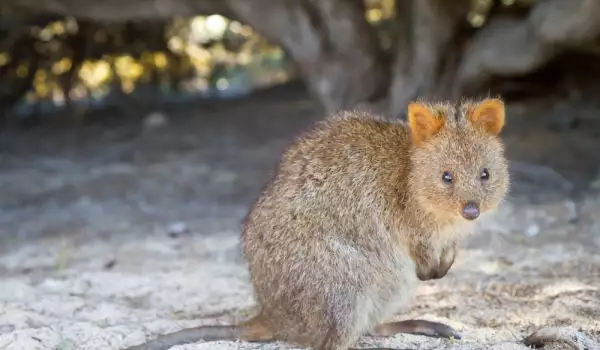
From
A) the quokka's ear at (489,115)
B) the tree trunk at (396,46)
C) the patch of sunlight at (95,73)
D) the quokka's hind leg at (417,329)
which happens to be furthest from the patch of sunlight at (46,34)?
the quokka's ear at (489,115)

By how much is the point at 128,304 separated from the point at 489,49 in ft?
9.50

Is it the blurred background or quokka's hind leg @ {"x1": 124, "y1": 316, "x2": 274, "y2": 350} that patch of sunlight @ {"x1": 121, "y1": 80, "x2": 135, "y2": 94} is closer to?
the blurred background

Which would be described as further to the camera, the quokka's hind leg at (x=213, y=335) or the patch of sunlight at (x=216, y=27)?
the patch of sunlight at (x=216, y=27)

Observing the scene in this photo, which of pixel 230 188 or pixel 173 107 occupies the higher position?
pixel 173 107

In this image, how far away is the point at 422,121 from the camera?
273 centimetres

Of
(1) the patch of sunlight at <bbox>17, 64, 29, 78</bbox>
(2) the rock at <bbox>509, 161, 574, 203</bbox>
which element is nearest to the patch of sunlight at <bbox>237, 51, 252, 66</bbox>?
(1) the patch of sunlight at <bbox>17, 64, 29, 78</bbox>

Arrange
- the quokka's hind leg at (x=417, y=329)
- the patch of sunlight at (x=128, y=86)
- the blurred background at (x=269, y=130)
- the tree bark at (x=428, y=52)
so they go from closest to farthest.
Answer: the quokka's hind leg at (x=417, y=329) < the blurred background at (x=269, y=130) < the tree bark at (x=428, y=52) < the patch of sunlight at (x=128, y=86)

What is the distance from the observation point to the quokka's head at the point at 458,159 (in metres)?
2.64

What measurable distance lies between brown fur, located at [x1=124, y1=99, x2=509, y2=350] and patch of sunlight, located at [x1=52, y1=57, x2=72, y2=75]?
21.7 ft

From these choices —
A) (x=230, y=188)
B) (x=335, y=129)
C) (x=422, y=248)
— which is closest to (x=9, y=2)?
(x=230, y=188)

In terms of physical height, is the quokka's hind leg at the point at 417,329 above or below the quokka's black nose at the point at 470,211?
below

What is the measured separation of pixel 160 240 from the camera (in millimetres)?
4535

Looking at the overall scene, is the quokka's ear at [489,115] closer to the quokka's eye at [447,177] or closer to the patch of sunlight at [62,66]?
the quokka's eye at [447,177]

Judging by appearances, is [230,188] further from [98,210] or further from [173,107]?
[173,107]
